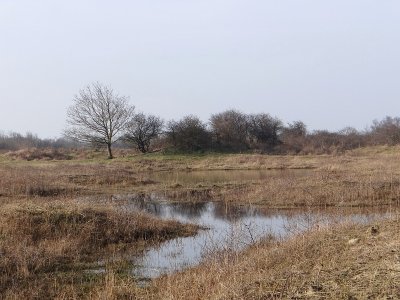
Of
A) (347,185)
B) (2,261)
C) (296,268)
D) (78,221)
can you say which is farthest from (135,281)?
(347,185)

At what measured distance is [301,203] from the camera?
19.0 m

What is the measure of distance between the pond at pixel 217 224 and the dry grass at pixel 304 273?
3.71ft

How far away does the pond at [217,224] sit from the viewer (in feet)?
34.4

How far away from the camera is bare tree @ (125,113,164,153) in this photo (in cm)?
5403

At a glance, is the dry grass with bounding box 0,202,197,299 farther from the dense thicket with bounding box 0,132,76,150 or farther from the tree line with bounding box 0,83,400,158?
the dense thicket with bounding box 0,132,76,150

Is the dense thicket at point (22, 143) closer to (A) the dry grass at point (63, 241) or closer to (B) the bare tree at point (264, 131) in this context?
(B) the bare tree at point (264, 131)

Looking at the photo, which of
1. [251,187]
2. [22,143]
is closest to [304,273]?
[251,187]

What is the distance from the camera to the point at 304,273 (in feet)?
21.7

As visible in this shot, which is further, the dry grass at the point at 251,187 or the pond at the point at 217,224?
the dry grass at the point at 251,187

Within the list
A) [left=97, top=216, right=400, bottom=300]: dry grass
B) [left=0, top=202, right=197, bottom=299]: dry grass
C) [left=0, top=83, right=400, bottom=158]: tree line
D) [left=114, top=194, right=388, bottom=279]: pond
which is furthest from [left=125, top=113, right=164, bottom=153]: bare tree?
[left=97, top=216, right=400, bottom=300]: dry grass

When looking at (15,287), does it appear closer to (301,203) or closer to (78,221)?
(78,221)

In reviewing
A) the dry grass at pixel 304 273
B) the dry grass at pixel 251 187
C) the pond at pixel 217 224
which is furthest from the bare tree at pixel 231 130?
the dry grass at pixel 304 273

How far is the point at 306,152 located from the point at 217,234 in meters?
43.0

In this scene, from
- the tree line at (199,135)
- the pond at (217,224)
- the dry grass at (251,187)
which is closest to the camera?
the pond at (217,224)
